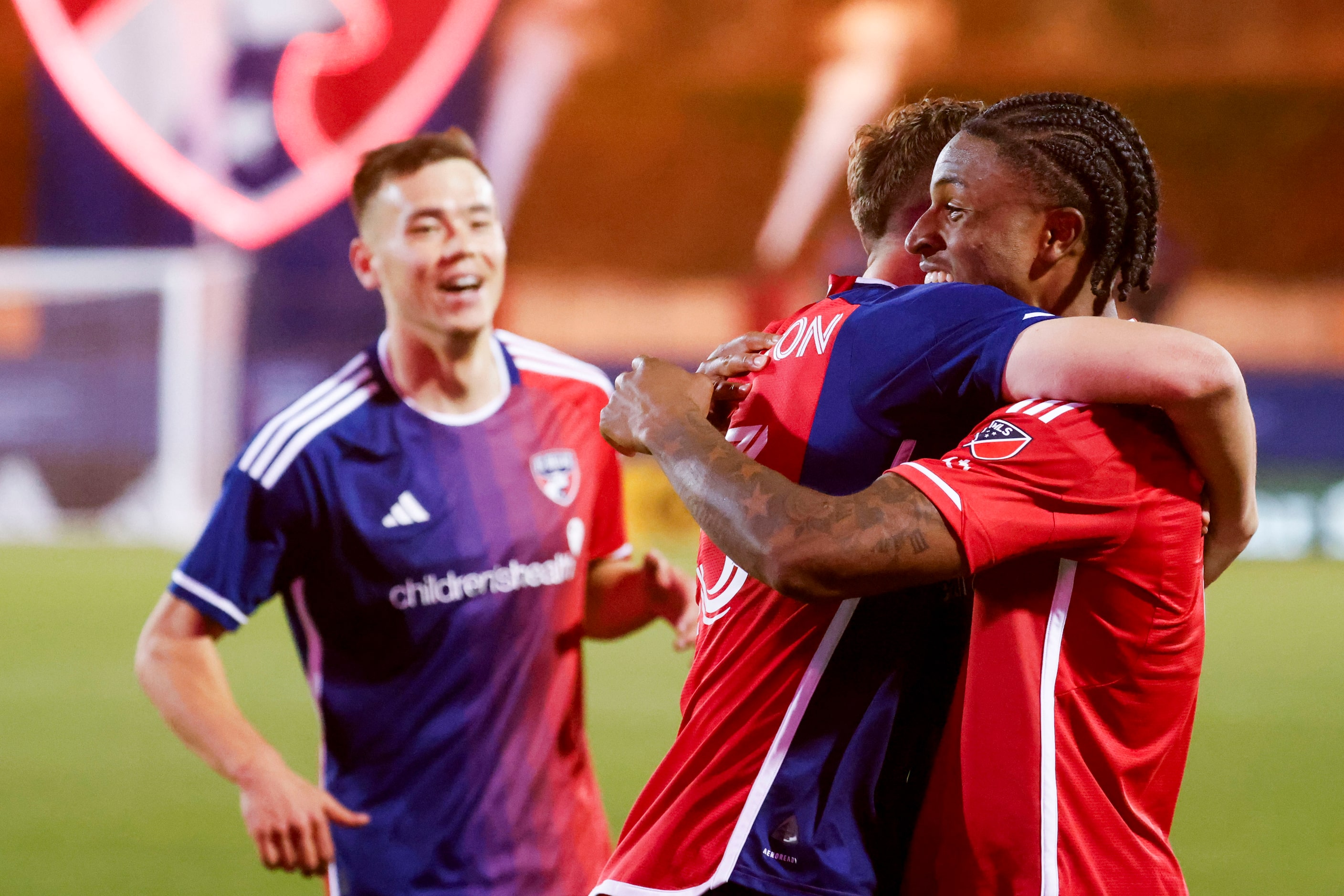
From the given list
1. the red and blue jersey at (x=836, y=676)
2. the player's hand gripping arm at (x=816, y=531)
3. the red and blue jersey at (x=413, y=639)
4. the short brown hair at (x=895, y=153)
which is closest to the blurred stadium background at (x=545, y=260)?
the red and blue jersey at (x=413, y=639)

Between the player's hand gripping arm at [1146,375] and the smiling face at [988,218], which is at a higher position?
the smiling face at [988,218]

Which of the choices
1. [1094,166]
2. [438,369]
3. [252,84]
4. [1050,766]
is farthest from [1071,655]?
[252,84]

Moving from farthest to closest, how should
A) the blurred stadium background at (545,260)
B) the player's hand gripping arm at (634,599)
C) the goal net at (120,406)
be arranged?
the goal net at (120,406), the blurred stadium background at (545,260), the player's hand gripping arm at (634,599)

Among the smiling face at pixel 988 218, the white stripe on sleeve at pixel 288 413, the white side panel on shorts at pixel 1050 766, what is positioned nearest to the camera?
the white side panel on shorts at pixel 1050 766

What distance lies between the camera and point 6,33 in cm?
2044

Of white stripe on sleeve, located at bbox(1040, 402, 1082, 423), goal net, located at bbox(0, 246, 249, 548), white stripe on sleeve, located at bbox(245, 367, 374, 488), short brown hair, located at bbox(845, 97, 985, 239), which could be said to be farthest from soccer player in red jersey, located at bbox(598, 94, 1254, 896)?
goal net, located at bbox(0, 246, 249, 548)

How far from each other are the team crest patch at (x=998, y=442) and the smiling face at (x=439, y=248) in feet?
5.94

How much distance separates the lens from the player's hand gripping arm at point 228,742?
251cm

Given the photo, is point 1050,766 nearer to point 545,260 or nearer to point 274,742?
point 274,742

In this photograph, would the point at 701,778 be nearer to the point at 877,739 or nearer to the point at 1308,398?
the point at 877,739

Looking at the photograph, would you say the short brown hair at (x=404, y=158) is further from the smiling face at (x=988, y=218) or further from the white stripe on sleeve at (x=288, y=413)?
the smiling face at (x=988, y=218)

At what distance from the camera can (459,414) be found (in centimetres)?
327

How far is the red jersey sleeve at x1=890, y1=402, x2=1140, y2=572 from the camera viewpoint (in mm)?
1611

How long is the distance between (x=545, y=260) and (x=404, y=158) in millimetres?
20616
